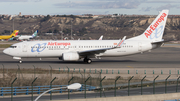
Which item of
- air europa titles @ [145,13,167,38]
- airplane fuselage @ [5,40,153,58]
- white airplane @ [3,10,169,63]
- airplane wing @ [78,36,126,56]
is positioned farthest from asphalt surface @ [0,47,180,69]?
→ air europa titles @ [145,13,167,38]

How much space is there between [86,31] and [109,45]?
490 ft

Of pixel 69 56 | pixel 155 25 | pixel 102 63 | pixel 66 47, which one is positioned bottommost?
pixel 102 63

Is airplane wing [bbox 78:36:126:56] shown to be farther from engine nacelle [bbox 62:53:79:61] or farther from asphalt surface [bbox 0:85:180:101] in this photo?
asphalt surface [bbox 0:85:180:101]

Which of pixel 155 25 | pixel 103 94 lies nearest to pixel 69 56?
pixel 155 25

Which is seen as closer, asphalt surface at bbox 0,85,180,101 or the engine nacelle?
asphalt surface at bbox 0,85,180,101

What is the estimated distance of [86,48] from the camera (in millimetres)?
43656

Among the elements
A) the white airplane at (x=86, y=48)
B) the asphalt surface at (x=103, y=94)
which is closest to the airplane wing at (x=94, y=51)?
the white airplane at (x=86, y=48)

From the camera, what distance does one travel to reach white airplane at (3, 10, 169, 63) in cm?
4222

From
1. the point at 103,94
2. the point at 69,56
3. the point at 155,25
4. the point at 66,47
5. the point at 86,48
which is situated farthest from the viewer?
the point at 155,25

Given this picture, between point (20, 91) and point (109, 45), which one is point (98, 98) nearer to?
point (20, 91)

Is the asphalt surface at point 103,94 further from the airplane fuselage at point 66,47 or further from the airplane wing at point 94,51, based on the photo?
the airplane fuselage at point 66,47

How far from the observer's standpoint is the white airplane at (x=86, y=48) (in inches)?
1662

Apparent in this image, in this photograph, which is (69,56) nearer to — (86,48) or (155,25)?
(86,48)

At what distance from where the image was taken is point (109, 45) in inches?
1720
